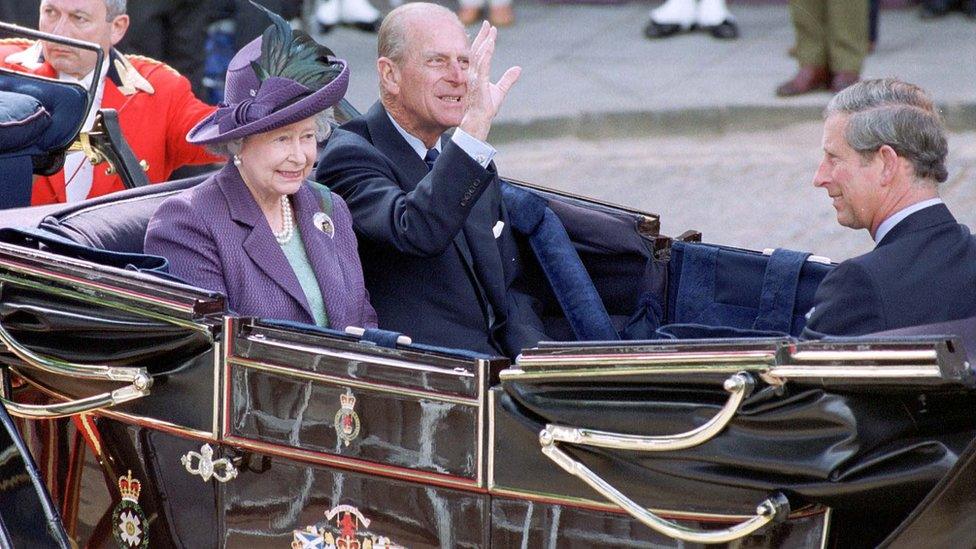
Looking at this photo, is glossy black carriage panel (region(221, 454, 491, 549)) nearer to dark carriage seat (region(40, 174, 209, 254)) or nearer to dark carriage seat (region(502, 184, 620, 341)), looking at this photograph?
dark carriage seat (region(40, 174, 209, 254))

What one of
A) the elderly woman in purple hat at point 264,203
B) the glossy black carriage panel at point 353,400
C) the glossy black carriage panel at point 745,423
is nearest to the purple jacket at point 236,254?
the elderly woman in purple hat at point 264,203

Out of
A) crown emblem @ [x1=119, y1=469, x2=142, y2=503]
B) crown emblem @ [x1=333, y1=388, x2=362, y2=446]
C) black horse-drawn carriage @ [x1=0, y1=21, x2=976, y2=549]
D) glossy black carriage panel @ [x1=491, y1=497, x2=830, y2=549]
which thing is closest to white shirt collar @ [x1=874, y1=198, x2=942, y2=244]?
black horse-drawn carriage @ [x1=0, y1=21, x2=976, y2=549]

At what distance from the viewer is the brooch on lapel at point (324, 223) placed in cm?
314

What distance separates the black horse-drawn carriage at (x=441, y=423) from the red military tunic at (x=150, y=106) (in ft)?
2.87

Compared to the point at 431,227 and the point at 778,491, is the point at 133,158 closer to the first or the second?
the point at 431,227

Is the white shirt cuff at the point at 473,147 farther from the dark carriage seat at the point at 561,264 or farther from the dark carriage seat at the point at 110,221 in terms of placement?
the dark carriage seat at the point at 110,221

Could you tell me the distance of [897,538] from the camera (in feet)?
7.37

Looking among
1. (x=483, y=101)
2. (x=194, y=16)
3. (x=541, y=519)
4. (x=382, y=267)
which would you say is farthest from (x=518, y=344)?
(x=194, y=16)

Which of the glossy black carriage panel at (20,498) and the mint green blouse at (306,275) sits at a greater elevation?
the mint green blouse at (306,275)

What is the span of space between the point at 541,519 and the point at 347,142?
1.16 m

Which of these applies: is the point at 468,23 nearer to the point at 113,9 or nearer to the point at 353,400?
the point at 113,9

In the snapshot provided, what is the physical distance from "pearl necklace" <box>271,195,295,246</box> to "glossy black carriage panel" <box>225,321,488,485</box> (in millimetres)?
414

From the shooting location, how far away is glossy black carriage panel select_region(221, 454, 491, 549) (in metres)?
2.58

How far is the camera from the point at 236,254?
2.97 meters
